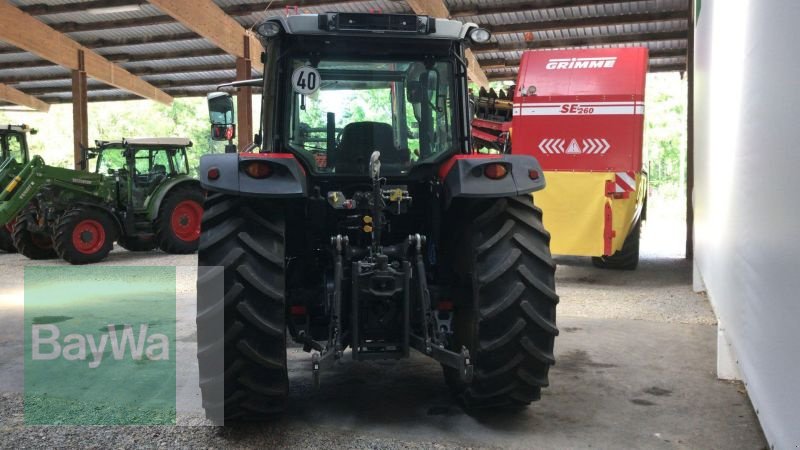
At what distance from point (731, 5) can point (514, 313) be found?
2.83m

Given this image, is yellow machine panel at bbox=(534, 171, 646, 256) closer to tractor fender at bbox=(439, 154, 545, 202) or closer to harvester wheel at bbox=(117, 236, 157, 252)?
tractor fender at bbox=(439, 154, 545, 202)

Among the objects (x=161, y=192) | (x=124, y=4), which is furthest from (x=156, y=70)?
(x=161, y=192)

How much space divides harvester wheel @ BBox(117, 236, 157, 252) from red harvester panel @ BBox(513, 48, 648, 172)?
712 centimetres

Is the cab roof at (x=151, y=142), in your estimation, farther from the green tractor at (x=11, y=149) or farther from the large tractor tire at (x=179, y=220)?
the green tractor at (x=11, y=149)

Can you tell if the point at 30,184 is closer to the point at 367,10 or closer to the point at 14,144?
the point at 14,144

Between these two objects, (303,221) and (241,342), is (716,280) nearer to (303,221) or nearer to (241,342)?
(303,221)

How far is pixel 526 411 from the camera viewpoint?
13.5ft

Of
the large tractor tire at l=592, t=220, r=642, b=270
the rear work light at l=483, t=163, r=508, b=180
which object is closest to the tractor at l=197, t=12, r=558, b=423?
the rear work light at l=483, t=163, r=508, b=180

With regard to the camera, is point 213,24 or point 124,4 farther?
point 124,4

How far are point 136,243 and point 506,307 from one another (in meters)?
10.9

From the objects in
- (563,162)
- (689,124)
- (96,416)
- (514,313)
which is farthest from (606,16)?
(96,416)

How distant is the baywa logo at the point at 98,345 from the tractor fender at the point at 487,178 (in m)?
2.74

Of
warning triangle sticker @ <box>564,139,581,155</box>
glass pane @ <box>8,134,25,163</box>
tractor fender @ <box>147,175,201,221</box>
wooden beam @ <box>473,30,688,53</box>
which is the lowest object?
tractor fender @ <box>147,175,201,221</box>

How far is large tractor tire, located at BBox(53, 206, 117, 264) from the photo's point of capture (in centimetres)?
1144
